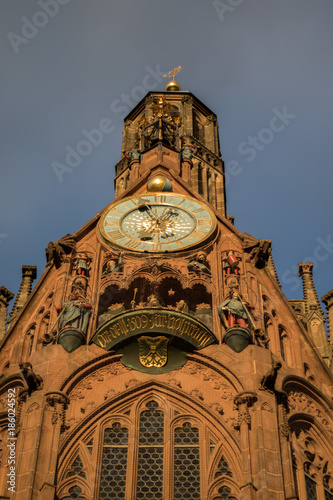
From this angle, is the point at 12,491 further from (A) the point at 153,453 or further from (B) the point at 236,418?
(B) the point at 236,418

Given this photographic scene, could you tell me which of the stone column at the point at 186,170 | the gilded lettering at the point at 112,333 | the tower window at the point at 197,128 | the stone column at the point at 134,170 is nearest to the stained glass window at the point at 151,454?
the gilded lettering at the point at 112,333

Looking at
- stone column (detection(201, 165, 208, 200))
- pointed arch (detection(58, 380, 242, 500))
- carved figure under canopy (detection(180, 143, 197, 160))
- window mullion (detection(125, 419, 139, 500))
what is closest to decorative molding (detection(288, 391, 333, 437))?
pointed arch (detection(58, 380, 242, 500))

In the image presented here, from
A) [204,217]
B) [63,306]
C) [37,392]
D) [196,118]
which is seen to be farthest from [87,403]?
[196,118]

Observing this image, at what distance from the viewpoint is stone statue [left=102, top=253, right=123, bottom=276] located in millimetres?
35125

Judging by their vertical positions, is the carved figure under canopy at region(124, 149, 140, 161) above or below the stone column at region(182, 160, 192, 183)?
above

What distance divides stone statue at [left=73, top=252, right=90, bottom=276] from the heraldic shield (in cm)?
363

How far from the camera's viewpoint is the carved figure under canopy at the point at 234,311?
1277 inches

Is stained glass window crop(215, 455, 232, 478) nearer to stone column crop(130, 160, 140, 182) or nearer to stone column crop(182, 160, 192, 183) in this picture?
Answer: stone column crop(182, 160, 192, 183)

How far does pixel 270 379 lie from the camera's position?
30609 millimetres

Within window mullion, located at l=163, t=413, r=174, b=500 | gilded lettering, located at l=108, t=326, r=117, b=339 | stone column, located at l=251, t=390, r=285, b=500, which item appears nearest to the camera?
stone column, located at l=251, t=390, r=285, b=500

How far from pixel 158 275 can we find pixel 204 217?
11.8 feet

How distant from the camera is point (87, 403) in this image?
3109 centimetres

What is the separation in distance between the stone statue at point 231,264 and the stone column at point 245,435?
5415 mm

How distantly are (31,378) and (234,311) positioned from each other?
19.8ft
